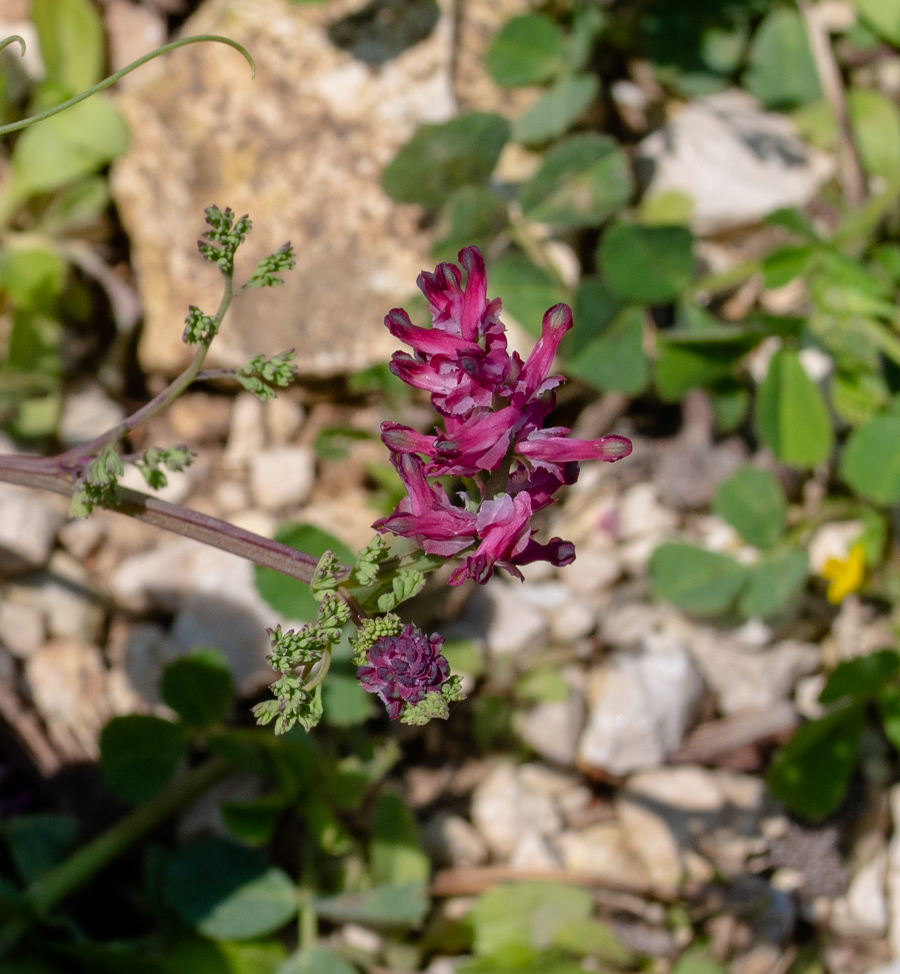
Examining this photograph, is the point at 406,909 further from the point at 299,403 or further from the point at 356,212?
the point at 356,212

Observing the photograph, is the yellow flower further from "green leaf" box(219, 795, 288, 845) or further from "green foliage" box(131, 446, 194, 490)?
"green foliage" box(131, 446, 194, 490)

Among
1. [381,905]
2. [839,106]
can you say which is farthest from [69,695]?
[839,106]

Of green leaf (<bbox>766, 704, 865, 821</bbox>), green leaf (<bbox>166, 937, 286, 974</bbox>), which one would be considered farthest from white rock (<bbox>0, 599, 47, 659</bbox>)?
green leaf (<bbox>766, 704, 865, 821</bbox>)

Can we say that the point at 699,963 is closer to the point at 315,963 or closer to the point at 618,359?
the point at 315,963

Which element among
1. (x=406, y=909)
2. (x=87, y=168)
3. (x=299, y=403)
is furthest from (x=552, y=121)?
(x=406, y=909)

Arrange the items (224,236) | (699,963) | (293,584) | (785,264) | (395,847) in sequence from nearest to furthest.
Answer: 1. (224,236)
2. (293,584)
3. (395,847)
4. (699,963)
5. (785,264)

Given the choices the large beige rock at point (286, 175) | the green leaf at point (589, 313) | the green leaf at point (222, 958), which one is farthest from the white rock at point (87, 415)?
the green leaf at point (222, 958)

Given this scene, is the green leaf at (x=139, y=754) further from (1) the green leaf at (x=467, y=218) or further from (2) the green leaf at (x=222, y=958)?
(1) the green leaf at (x=467, y=218)
